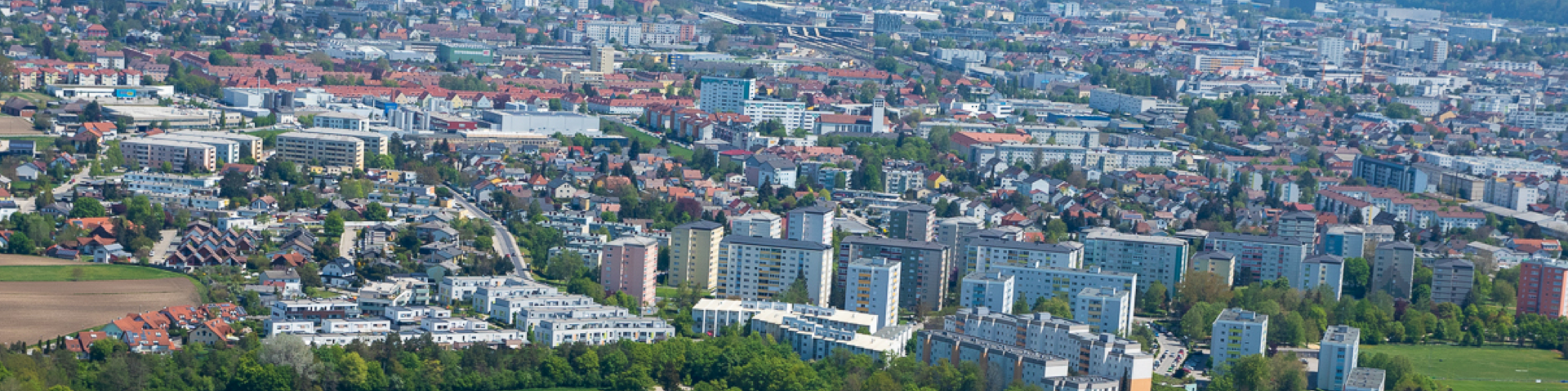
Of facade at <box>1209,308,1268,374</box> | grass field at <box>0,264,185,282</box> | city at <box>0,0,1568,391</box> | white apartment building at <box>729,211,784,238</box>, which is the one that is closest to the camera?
city at <box>0,0,1568,391</box>

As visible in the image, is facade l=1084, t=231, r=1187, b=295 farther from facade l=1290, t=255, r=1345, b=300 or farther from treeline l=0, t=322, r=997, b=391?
treeline l=0, t=322, r=997, b=391

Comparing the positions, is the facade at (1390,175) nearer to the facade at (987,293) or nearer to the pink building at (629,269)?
the facade at (987,293)

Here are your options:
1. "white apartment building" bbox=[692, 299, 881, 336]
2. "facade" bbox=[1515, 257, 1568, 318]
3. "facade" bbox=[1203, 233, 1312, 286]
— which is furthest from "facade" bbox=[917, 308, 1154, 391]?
"facade" bbox=[1515, 257, 1568, 318]

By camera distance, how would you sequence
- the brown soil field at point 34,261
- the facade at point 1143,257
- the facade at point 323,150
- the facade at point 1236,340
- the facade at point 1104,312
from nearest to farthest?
the facade at point 1236,340 → the facade at point 1104,312 → the brown soil field at point 34,261 → the facade at point 1143,257 → the facade at point 323,150

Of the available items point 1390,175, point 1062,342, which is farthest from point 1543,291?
point 1390,175

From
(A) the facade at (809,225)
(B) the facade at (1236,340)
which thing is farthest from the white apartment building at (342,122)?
(B) the facade at (1236,340)

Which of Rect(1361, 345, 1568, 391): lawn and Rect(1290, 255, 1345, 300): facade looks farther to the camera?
Rect(1290, 255, 1345, 300): facade

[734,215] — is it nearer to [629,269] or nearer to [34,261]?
[629,269]
